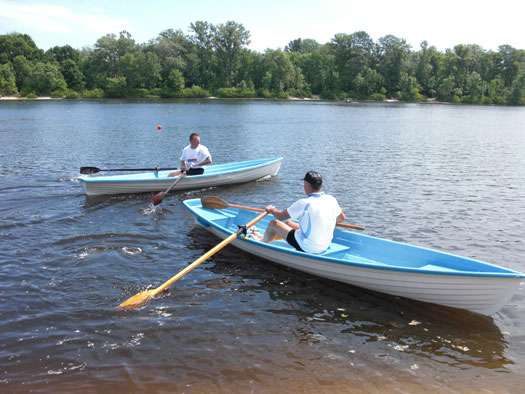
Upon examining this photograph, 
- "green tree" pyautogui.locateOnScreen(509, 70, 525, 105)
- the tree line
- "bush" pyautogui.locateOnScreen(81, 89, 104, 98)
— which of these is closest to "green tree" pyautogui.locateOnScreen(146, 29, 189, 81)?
the tree line

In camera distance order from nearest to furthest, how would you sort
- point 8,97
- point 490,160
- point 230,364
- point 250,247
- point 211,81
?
point 230,364 → point 250,247 → point 490,160 → point 8,97 → point 211,81

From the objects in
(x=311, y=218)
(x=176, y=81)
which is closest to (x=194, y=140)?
(x=311, y=218)

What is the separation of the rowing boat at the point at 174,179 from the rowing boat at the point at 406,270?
19.1 ft

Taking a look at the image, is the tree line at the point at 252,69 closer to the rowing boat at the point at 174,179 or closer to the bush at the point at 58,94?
the bush at the point at 58,94

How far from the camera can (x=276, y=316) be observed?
7320 mm

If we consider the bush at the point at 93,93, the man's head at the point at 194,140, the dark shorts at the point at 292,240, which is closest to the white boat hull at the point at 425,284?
the dark shorts at the point at 292,240

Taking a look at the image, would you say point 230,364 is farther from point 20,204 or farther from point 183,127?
point 183,127

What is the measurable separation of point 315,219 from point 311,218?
77 mm

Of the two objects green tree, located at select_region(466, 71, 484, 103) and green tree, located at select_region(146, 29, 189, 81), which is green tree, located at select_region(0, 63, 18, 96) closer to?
green tree, located at select_region(146, 29, 189, 81)

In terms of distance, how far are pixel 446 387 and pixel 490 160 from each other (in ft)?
67.2

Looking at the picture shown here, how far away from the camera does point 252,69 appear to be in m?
109

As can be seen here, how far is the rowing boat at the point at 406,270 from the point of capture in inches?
259

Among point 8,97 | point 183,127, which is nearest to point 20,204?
point 183,127

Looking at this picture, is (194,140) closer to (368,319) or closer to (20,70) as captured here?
(368,319)
